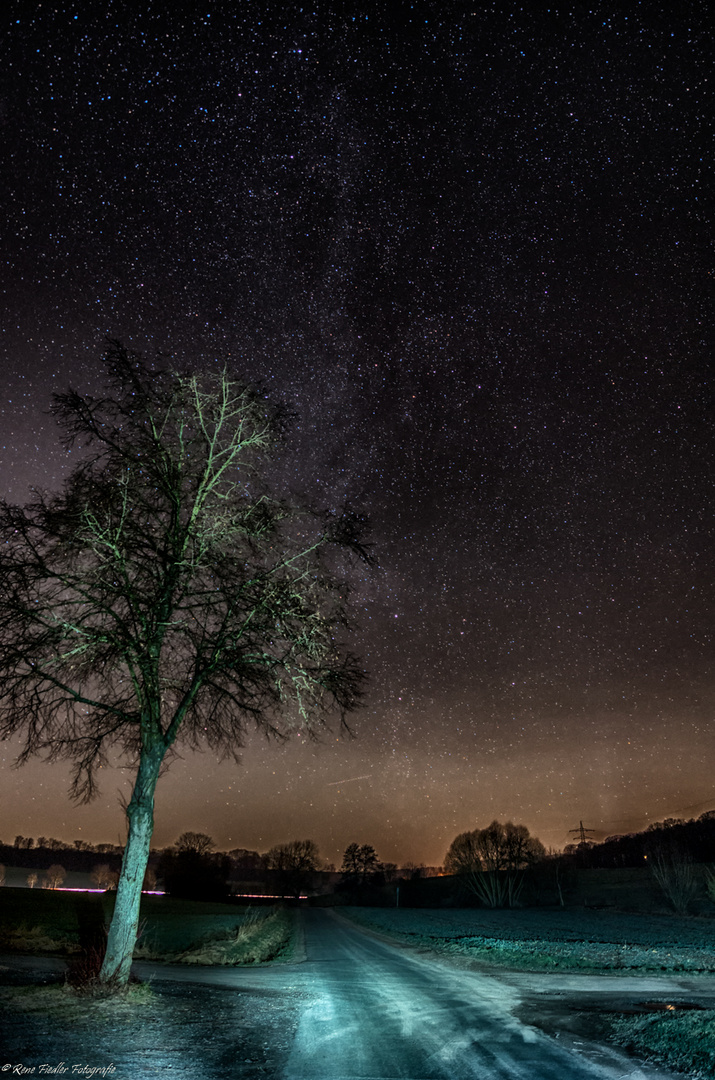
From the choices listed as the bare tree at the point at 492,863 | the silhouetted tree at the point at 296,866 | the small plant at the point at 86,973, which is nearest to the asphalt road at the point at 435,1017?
the small plant at the point at 86,973

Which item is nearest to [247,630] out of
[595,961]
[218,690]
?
[218,690]

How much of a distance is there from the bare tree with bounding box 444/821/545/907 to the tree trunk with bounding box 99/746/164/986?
65.8 meters

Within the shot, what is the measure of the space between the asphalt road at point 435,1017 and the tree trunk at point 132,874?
1919mm

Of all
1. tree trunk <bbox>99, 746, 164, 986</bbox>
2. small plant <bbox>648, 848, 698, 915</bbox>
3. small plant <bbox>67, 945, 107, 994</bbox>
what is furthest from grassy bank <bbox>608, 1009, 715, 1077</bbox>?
small plant <bbox>648, 848, 698, 915</bbox>

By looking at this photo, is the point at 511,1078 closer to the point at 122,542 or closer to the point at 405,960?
the point at 122,542

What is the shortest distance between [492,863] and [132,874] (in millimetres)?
71198

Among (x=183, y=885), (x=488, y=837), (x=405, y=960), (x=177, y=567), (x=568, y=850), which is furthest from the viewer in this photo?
(x=568, y=850)

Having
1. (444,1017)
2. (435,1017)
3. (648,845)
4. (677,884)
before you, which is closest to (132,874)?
(435,1017)

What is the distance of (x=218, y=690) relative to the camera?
11133 millimetres

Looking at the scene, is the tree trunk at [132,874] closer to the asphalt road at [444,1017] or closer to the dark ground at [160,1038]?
the dark ground at [160,1038]

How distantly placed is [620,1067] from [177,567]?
29.4 feet

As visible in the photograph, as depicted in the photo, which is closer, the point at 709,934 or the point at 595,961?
the point at 595,961

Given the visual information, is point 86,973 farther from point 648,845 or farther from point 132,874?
point 648,845

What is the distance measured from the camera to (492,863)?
69.6m
